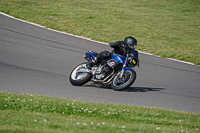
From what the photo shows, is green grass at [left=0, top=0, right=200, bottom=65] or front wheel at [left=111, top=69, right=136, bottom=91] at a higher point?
green grass at [left=0, top=0, right=200, bottom=65]

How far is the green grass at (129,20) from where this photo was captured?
18484 millimetres

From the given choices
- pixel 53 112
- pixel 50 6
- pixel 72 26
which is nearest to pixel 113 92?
pixel 53 112

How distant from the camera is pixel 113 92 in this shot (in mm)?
9344

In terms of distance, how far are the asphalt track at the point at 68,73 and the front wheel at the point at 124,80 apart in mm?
216

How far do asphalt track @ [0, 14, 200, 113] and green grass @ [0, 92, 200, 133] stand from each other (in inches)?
40.7

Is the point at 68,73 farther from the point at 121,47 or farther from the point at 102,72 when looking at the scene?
the point at 121,47

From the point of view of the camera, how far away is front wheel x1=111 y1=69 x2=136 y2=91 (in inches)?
356

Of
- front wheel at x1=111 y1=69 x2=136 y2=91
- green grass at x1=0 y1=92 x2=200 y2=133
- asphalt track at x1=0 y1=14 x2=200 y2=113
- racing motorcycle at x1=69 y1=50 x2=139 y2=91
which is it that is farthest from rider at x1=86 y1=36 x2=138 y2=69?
green grass at x1=0 y1=92 x2=200 y2=133

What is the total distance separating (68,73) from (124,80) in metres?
2.85

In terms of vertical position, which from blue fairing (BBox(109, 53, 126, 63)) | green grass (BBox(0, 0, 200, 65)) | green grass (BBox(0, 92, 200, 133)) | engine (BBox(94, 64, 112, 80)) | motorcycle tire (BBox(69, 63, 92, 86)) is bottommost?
green grass (BBox(0, 92, 200, 133))

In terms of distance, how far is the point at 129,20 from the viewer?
82.2 feet

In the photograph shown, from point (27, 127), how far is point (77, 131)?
2.78ft

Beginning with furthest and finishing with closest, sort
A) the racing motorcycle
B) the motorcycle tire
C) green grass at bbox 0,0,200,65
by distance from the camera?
green grass at bbox 0,0,200,65
the motorcycle tire
the racing motorcycle

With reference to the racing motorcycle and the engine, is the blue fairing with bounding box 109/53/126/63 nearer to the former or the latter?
the racing motorcycle
